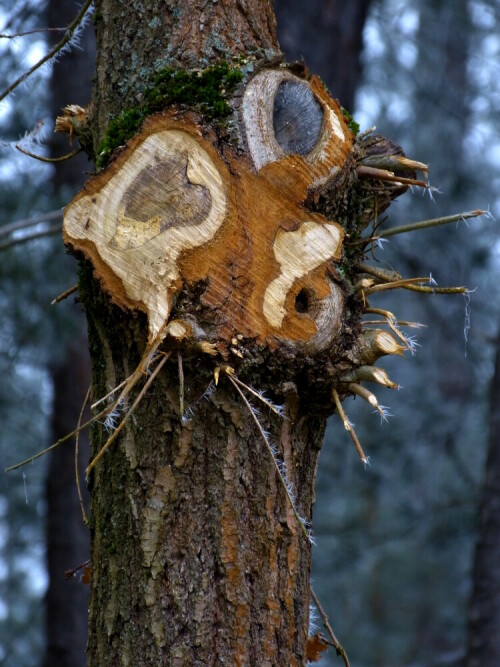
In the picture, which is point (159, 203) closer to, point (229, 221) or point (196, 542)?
point (229, 221)

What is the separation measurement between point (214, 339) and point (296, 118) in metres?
0.47

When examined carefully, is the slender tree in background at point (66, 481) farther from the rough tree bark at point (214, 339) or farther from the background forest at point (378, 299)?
the rough tree bark at point (214, 339)

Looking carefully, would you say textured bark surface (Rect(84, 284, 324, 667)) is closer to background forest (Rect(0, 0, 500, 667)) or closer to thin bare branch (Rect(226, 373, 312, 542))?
thin bare branch (Rect(226, 373, 312, 542))

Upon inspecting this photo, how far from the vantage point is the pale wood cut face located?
133 cm

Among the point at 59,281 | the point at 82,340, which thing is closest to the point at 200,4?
the point at 59,281

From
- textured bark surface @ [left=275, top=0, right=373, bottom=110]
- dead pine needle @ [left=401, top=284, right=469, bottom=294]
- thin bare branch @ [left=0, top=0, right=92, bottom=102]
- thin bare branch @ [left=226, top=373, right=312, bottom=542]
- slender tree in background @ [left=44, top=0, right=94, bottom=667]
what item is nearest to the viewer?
thin bare branch @ [left=226, top=373, right=312, bottom=542]

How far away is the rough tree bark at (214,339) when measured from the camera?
133 centimetres

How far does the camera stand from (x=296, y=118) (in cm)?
140

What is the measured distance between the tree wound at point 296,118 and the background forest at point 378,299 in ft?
1.26

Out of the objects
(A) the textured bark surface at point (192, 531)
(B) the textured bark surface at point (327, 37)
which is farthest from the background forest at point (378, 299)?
(A) the textured bark surface at point (192, 531)

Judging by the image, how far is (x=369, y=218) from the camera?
5.11 feet

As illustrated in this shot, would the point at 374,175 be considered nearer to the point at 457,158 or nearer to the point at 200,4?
the point at 200,4

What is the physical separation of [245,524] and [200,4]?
42.6 inches

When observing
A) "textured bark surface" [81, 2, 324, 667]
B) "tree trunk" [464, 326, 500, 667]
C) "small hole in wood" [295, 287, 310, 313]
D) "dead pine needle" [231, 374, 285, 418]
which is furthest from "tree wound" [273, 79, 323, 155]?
"tree trunk" [464, 326, 500, 667]
